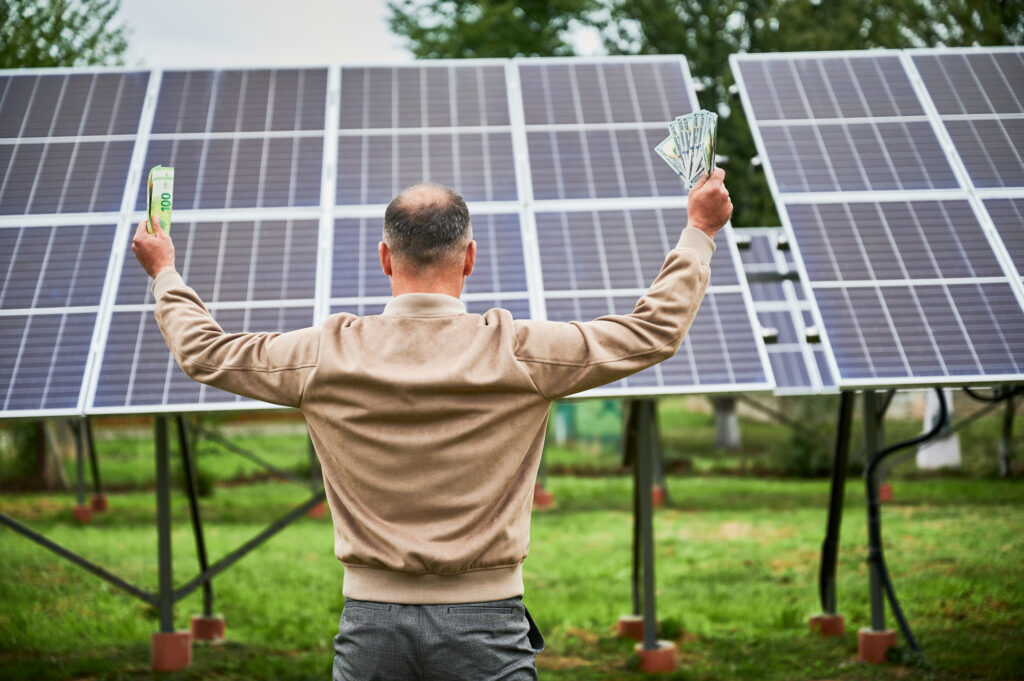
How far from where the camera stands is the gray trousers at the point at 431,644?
284 cm

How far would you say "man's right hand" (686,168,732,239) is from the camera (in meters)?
3.14

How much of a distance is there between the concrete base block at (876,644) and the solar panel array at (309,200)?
3.21 meters

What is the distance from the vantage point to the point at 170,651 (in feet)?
26.3

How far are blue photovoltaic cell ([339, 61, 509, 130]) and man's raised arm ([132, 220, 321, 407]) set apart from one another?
4.90 m

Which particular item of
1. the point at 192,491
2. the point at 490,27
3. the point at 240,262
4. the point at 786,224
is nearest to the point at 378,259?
the point at 240,262

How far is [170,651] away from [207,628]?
1.57m

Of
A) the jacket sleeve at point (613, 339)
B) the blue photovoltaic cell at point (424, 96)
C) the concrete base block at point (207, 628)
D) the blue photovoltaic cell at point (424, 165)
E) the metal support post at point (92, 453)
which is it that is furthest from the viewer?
the metal support post at point (92, 453)

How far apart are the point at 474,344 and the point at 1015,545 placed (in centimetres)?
1206

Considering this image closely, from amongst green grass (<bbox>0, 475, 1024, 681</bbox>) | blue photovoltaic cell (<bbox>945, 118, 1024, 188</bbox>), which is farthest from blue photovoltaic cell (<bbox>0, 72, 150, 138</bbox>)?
blue photovoltaic cell (<bbox>945, 118, 1024, 188</bbox>)

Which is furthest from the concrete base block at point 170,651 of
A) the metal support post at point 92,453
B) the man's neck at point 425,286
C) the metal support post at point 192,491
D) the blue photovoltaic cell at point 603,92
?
the metal support post at point 92,453

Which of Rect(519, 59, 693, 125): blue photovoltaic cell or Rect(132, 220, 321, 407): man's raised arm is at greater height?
Rect(132, 220, 321, 407): man's raised arm

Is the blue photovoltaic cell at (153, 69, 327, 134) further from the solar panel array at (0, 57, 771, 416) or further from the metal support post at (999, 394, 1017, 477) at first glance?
the metal support post at (999, 394, 1017, 477)

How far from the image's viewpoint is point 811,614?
10.4 meters

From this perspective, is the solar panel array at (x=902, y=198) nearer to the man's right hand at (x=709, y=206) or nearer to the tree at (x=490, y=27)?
the man's right hand at (x=709, y=206)
